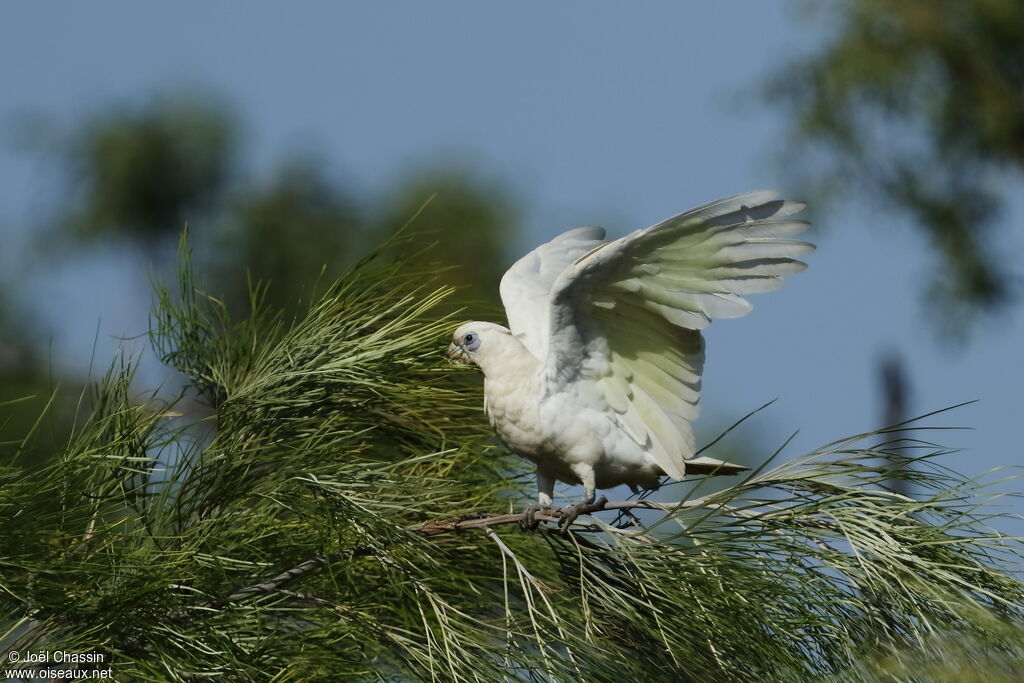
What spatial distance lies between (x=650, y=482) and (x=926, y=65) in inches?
119

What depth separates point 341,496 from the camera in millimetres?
2035

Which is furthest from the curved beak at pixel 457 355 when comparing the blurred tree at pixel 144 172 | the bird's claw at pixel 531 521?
the blurred tree at pixel 144 172

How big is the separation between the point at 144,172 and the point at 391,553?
9.57m

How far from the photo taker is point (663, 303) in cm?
212

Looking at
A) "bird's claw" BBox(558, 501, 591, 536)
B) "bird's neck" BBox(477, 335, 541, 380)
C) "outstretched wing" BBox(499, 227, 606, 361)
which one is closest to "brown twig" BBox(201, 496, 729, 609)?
"bird's claw" BBox(558, 501, 591, 536)

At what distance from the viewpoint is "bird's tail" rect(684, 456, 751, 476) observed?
6.77 feet

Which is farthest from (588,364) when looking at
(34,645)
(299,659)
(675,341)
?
(34,645)

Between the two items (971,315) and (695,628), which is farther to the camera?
(971,315)

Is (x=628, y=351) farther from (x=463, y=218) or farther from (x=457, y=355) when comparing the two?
(x=463, y=218)

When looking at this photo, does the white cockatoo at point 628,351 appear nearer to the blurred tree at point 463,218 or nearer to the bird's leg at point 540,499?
the bird's leg at point 540,499

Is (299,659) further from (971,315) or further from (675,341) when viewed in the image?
(971,315)

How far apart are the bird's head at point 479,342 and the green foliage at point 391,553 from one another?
95mm

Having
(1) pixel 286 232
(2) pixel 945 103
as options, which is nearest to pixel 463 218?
(1) pixel 286 232

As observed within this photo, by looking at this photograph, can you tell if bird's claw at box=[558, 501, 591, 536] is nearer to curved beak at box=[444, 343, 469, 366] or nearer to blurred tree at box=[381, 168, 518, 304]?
curved beak at box=[444, 343, 469, 366]
